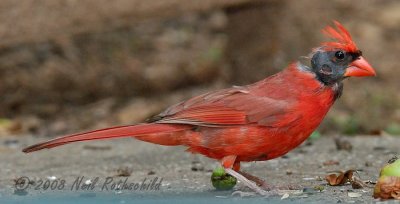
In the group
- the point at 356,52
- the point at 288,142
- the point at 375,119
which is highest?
the point at 356,52

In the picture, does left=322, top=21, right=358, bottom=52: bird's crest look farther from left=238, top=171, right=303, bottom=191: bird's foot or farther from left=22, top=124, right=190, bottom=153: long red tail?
left=22, top=124, right=190, bottom=153: long red tail

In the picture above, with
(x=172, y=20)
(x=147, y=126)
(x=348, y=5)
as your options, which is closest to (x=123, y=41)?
(x=172, y=20)

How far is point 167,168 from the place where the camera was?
18.2 ft

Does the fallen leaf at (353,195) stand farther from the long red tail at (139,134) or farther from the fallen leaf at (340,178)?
the long red tail at (139,134)

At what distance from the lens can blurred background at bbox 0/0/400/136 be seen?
24.4ft

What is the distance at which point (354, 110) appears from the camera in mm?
7922

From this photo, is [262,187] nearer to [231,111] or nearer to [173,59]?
[231,111]

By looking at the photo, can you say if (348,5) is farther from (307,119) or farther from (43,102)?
(307,119)

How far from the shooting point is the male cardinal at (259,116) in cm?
471

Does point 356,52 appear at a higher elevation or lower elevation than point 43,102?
higher

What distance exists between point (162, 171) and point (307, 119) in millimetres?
1050

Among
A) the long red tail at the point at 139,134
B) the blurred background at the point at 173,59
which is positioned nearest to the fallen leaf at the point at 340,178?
the long red tail at the point at 139,134

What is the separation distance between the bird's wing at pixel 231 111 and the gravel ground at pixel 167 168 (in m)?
0.34

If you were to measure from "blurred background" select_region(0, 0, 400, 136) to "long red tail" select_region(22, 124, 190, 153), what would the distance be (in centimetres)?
240
